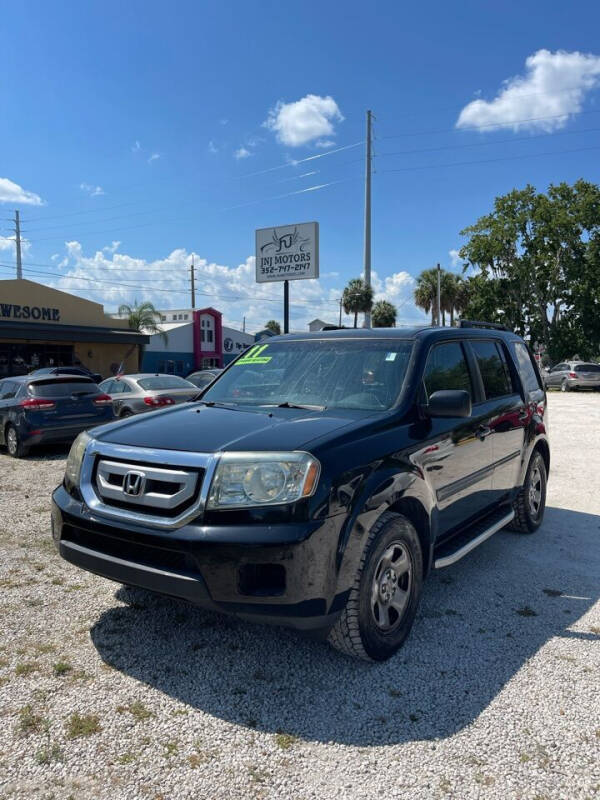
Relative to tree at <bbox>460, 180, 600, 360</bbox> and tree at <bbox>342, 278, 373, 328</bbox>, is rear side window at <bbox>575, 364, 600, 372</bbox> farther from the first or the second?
tree at <bbox>342, 278, 373, 328</bbox>

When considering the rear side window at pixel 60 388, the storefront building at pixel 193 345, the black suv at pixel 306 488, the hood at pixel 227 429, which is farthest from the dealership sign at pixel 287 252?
the storefront building at pixel 193 345

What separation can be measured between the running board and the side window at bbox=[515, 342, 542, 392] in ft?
4.45

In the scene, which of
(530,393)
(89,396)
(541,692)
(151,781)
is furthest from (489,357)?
(89,396)

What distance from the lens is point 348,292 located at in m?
56.8

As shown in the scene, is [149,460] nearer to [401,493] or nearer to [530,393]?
[401,493]

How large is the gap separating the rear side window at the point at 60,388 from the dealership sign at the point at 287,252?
1012 centimetres

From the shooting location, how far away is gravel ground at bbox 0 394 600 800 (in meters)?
2.24

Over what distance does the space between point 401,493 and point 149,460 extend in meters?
1.33

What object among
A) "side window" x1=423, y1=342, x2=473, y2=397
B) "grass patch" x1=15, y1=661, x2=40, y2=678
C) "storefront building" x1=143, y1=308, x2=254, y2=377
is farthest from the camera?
"storefront building" x1=143, y1=308, x2=254, y2=377

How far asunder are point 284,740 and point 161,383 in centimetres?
1044

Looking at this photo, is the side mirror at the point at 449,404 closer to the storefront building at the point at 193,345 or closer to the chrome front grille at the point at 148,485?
the chrome front grille at the point at 148,485

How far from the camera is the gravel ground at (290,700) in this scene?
224cm

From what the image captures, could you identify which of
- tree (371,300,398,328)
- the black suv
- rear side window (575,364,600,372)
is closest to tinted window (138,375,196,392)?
the black suv

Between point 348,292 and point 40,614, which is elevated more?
point 348,292
